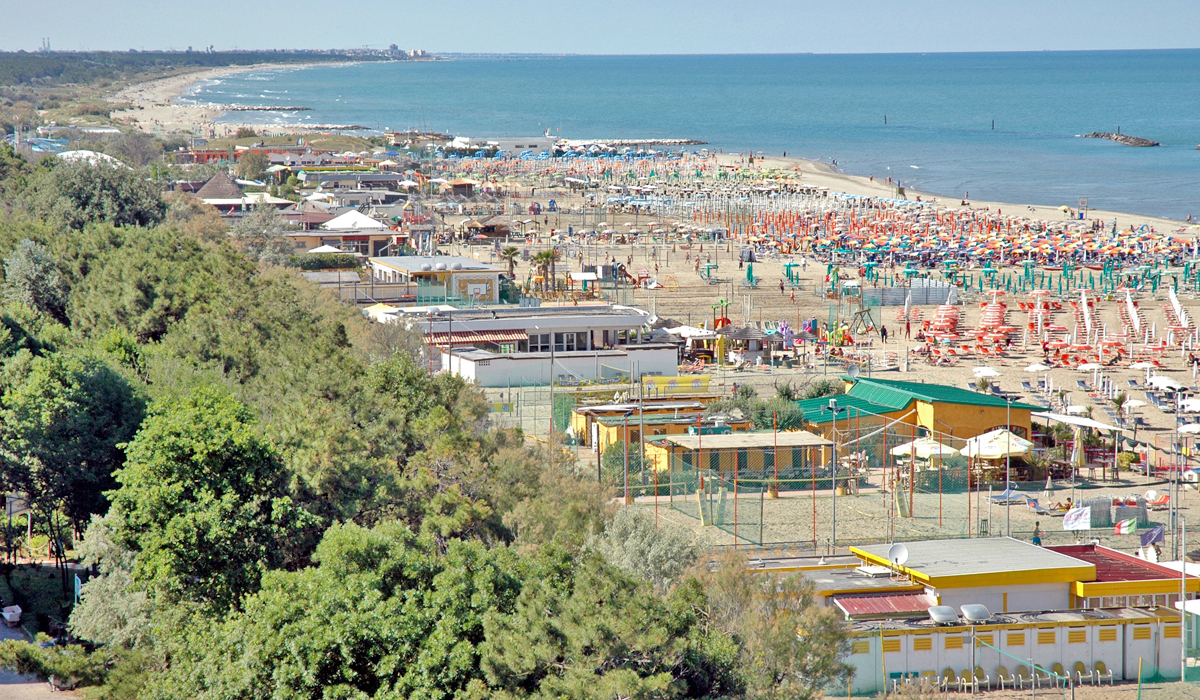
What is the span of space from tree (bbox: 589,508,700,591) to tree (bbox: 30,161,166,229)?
3318 centimetres

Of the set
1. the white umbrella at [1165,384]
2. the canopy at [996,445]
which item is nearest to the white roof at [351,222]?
the white umbrella at [1165,384]

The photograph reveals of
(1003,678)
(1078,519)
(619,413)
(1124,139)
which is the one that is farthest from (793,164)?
(1003,678)

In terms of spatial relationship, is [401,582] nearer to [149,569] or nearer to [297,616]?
[297,616]

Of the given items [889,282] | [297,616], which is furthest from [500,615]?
[889,282]

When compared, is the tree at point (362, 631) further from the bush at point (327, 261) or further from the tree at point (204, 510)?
the bush at point (327, 261)

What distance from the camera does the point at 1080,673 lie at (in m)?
13.9

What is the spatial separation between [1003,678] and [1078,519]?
19.3ft

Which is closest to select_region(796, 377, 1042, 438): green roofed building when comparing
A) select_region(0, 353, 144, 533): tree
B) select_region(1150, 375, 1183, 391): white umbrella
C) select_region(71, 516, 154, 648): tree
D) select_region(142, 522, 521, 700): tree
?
select_region(1150, 375, 1183, 391): white umbrella

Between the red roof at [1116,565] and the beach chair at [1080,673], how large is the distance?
1.51m

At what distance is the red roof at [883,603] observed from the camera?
1398 cm

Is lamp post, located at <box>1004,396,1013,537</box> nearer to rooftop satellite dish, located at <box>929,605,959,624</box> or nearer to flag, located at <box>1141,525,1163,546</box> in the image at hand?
flag, located at <box>1141,525,1163,546</box>

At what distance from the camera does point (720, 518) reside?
18844mm

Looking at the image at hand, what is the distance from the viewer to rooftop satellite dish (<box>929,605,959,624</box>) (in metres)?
13.8

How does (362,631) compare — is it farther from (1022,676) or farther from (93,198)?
(93,198)
